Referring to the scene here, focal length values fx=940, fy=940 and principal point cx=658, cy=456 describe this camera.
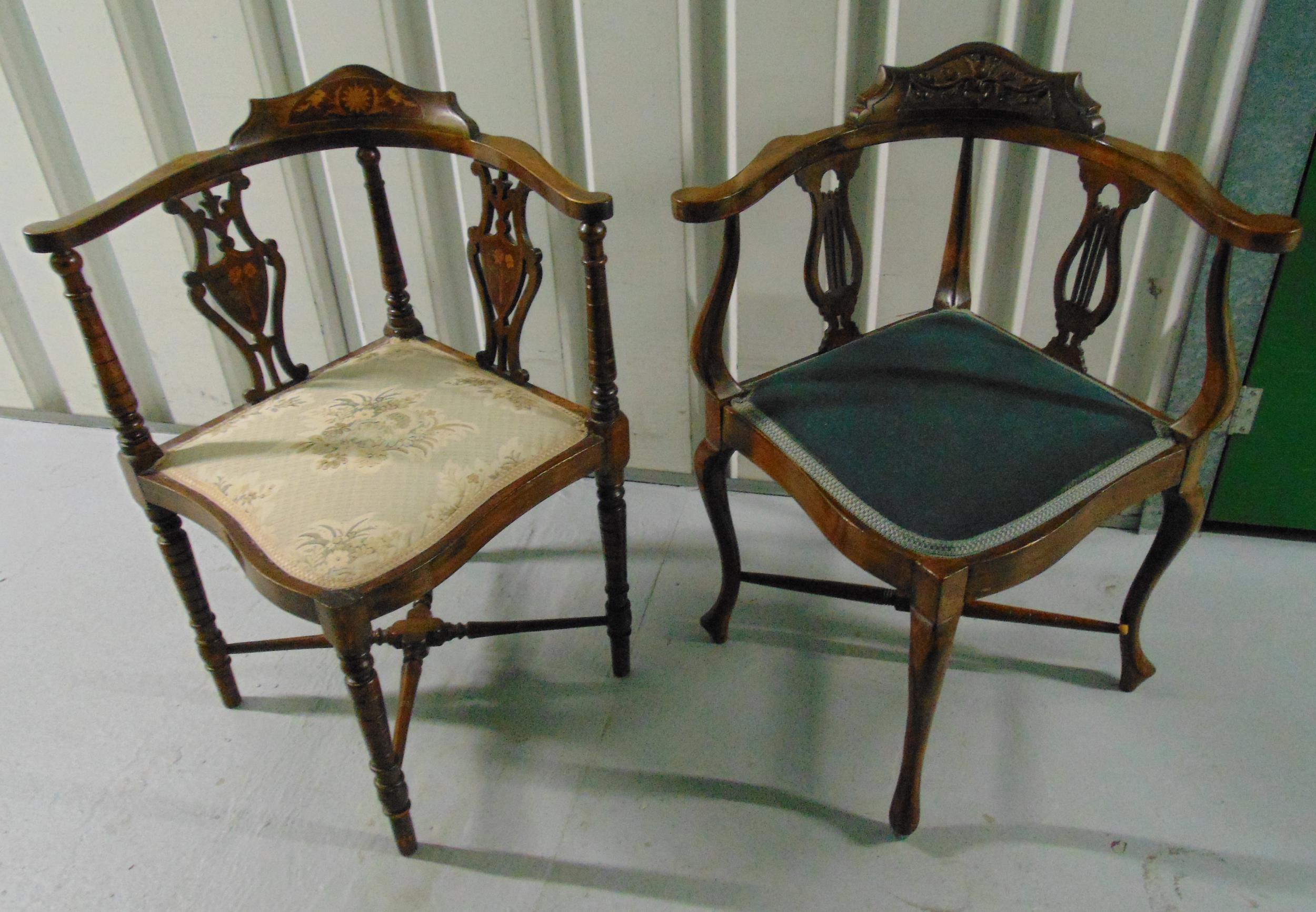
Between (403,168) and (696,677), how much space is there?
119 cm

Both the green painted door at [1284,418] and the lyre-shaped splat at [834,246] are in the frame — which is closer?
the lyre-shaped splat at [834,246]

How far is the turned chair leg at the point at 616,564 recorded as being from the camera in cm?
149

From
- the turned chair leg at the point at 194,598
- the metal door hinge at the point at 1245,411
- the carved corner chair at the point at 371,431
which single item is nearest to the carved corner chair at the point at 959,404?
the carved corner chair at the point at 371,431

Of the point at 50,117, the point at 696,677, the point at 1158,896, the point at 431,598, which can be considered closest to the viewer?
the point at 1158,896

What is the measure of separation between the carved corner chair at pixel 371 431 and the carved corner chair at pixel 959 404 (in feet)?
0.82

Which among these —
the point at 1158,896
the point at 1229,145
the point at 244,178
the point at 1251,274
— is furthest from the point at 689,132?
the point at 1158,896

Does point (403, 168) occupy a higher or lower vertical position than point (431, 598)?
higher

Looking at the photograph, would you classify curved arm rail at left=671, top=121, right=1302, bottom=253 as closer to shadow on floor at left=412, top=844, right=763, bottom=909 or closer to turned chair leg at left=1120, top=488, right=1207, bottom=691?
turned chair leg at left=1120, top=488, right=1207, bottom=691

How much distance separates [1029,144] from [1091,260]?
0.20 m

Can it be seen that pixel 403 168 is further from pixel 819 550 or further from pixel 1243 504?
pixel 1243 504

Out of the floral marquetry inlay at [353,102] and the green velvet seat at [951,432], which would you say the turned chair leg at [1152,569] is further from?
the floral marquetry inlay at [353,102]

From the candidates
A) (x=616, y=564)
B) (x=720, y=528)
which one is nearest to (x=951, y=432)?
(x=720, y=528)

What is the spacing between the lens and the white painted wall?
1588 millimetres

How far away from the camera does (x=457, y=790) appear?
1.50m
